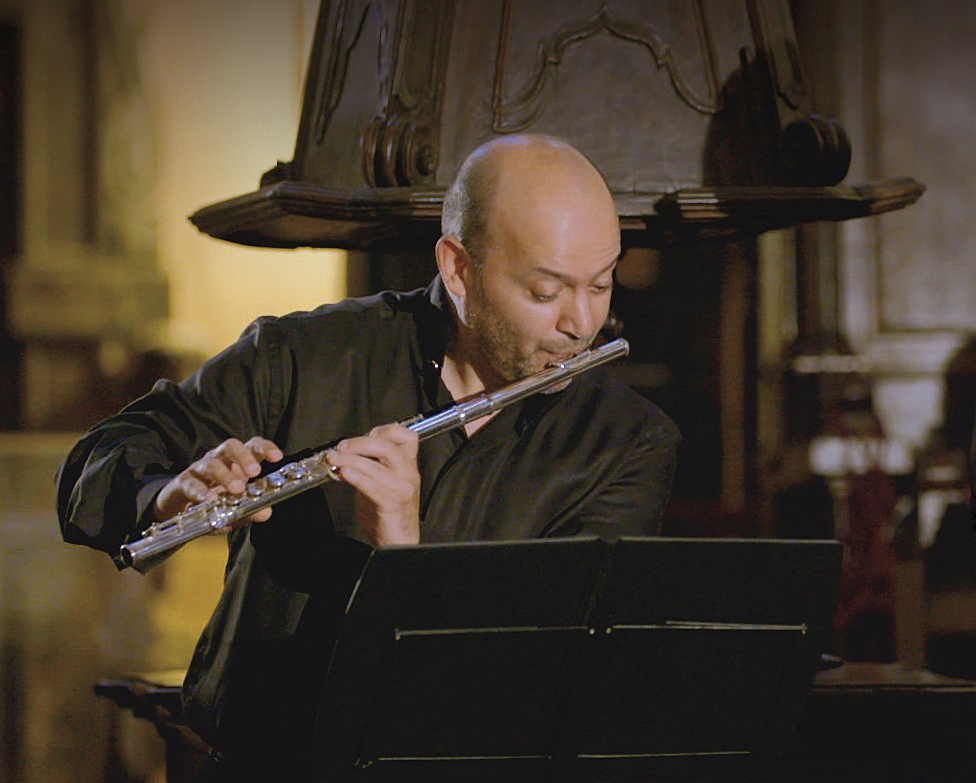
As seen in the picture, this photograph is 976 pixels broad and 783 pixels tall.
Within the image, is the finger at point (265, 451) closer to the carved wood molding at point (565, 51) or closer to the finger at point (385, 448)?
the finger at point (385, 448)

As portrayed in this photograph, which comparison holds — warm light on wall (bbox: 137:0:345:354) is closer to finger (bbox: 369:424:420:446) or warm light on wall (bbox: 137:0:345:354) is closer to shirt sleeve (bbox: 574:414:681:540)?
shirt sleeve (bbox: 574:414:681:540)

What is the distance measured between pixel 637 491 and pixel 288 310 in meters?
3.06

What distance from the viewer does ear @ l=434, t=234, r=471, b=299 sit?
2.48 meters

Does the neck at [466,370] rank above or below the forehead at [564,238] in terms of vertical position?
below

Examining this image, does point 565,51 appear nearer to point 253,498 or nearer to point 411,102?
point 411,102

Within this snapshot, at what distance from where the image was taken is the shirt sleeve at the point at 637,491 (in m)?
2.50

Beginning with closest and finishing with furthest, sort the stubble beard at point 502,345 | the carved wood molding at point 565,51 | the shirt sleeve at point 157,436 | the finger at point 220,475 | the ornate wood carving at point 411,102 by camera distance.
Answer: the finger at point 220,475 < the shirt sleeve at point 157,436 < the stubble beard at point 502,345 < the ornate wood carving at point 411,102 < the carved wood molding at point 565,51

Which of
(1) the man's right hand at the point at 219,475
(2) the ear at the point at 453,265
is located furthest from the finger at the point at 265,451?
(2) the ear at the point at 453,265

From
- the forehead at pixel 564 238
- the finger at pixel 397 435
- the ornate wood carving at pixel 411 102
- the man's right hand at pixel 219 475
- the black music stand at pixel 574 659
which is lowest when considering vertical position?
the black music stand at pixel 574 659

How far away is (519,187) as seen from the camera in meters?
2.38

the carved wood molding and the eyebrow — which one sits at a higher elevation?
the carved wood molding

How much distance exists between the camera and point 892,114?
5465 mm

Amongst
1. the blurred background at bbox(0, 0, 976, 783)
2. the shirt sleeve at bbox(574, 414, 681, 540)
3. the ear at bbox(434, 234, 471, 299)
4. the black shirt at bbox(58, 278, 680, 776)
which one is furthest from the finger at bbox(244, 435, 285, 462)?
the blurred background at bbox(0, 0, 976, 783)

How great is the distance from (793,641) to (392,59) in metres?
1.59
